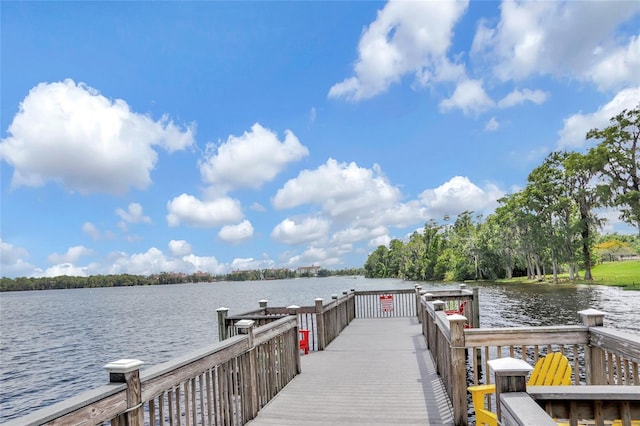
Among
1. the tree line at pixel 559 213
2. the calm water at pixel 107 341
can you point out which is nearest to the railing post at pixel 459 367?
the calm water at pixel 107 341

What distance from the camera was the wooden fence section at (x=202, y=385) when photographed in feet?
7.50

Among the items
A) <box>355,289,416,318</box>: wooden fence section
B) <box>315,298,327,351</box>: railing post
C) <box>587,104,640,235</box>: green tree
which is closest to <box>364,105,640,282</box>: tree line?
<box>587,104,640,235</box>: green tree

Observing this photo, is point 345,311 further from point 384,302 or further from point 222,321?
point 222,321

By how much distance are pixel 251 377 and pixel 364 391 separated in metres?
1.75

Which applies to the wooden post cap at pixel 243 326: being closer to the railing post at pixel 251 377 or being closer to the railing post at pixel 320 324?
the railing post at pixel 251 377

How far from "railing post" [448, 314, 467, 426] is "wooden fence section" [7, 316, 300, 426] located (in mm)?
2195


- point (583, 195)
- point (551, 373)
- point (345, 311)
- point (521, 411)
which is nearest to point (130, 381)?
point (521, 411)

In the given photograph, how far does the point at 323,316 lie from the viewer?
9.19 meters

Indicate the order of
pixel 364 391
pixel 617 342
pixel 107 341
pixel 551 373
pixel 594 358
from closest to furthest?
pixel 617 342 < pixel 551 373 < pixel 594 358 < pixel 364 391 < pixel 107 341

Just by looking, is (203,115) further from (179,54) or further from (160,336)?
(160,336)

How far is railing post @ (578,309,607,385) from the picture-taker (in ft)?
12.4

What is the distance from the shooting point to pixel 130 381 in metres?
2.62

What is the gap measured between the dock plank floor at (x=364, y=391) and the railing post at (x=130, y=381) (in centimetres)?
215

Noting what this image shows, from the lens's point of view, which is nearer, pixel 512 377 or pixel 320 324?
pixel 512 377
